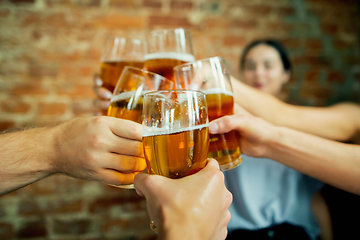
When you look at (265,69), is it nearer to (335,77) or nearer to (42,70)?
(335,77)

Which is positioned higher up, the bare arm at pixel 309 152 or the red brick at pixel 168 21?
the red brick at pixel 168 21

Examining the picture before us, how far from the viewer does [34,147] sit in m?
0.65

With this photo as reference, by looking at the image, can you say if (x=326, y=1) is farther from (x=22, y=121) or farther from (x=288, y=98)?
(x=22, y=121)

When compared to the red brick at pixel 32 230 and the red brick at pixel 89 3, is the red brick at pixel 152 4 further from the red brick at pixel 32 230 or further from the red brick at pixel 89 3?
the red brick at pixel 32 230

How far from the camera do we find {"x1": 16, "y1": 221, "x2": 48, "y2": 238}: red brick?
Result: 146cm

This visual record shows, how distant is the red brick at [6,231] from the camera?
1443 millimetres

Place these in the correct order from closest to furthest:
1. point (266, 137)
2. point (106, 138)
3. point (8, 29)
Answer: point (106, 138) → point (266, 137) → point (8, 29)

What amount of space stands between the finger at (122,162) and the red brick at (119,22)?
1218 mm

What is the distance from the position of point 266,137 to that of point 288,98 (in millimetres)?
1170

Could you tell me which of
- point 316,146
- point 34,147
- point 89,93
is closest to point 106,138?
point 34,147

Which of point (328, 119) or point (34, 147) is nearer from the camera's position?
point (34, 147)

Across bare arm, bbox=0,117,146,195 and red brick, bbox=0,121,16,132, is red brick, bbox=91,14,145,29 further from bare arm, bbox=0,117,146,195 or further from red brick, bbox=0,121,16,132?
bare arm, bbox=0,117,146,195

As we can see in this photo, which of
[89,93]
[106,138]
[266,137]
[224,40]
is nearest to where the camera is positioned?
[106,138]

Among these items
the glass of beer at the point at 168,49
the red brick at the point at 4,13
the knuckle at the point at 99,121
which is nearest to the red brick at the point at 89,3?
the red brick at the point at 4,13
